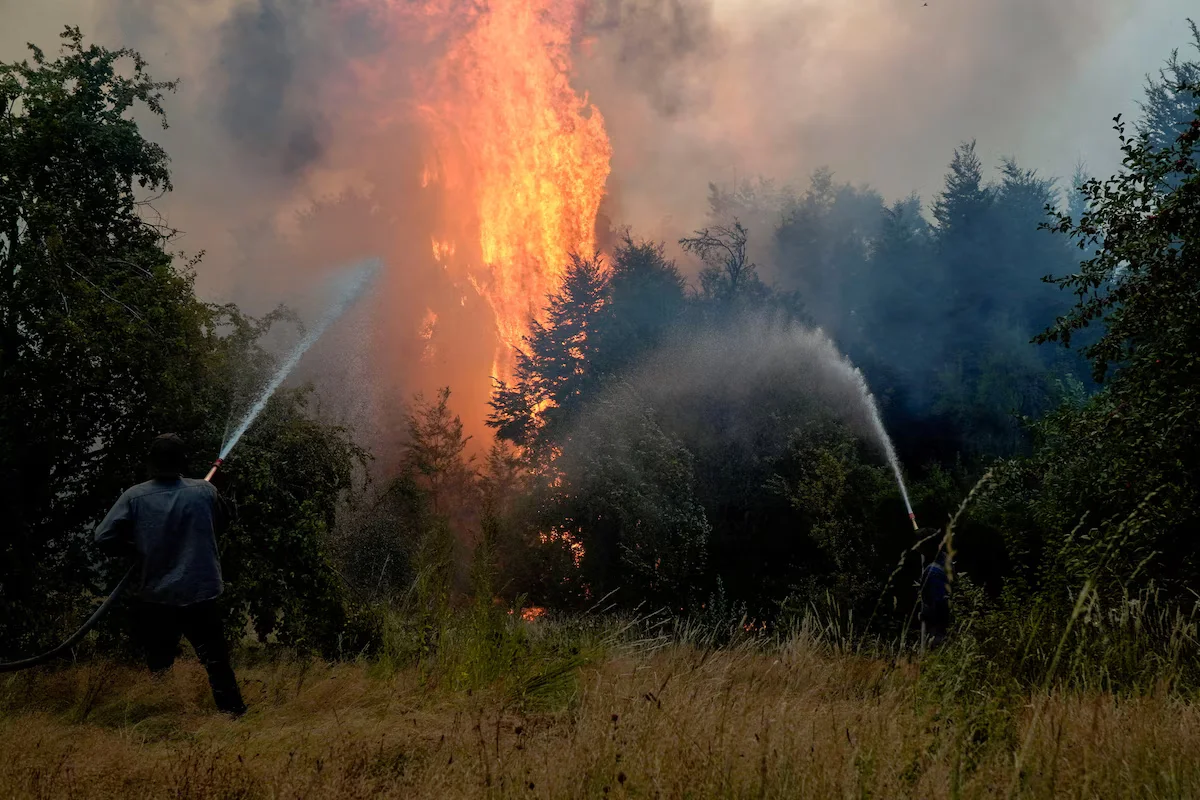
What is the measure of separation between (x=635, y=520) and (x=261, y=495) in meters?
14.8

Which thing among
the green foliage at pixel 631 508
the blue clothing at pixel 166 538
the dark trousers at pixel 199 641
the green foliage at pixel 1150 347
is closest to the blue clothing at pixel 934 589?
the green foliage at pixel 1150 347

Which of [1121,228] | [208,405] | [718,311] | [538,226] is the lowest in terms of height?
[208,405]

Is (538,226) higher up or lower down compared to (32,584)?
higher up

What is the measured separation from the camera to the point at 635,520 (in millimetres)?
25828

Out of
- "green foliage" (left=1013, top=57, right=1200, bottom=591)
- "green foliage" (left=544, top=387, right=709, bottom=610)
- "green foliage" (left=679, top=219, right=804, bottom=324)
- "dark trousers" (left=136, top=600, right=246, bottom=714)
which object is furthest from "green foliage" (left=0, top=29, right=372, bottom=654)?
"green foliage" (left=679, top=219, right=804, bottom=324)

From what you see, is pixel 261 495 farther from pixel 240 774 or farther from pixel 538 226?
pixel 538 226

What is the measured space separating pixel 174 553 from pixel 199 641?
0.69 meters

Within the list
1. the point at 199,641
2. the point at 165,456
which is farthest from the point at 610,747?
the point at 165,456

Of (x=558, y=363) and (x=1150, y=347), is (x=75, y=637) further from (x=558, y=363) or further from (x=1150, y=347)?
(x=558, y=363)

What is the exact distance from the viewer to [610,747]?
389 centimetres

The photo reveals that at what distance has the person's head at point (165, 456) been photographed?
251 inches

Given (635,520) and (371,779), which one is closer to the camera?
(371,779)

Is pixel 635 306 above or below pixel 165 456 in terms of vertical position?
above

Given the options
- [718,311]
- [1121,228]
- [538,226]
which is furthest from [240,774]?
[538,226]
